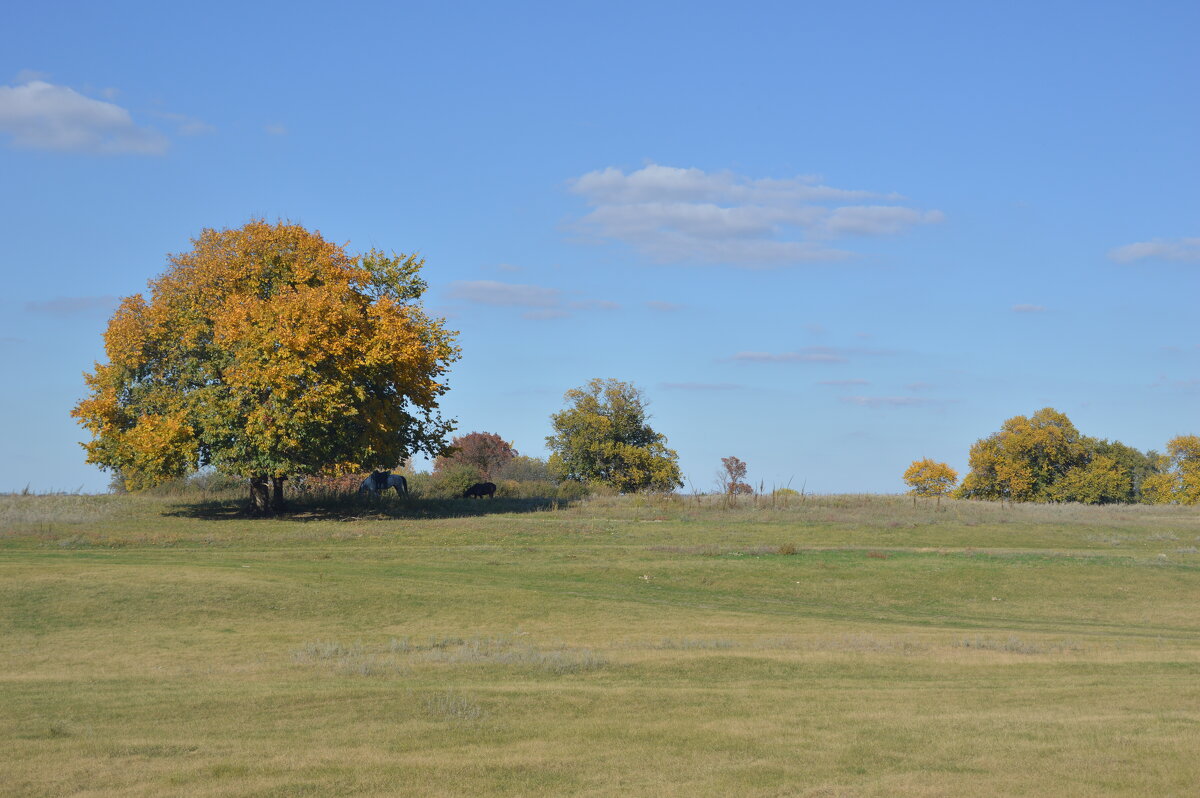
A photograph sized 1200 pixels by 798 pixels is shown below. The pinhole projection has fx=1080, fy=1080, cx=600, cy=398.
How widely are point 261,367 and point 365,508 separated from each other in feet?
34.7

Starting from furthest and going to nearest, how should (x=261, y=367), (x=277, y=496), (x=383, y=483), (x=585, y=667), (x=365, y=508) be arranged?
(x=383, y=483) → (x=365, y=508) → (x=277, y=496) → (x=261, y=367) → (x=585, y=667)

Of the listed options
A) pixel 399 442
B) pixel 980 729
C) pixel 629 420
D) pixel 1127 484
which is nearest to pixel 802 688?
pixel 980 729

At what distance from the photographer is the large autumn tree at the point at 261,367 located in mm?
38406

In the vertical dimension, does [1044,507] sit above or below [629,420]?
below

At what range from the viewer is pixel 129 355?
40.7 meters

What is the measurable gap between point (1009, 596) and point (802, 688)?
15872 mm

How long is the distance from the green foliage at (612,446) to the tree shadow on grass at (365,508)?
21.2m

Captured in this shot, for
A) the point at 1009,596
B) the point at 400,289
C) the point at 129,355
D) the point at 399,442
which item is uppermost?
the point at 400,289

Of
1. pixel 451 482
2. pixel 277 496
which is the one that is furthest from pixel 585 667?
pixel 451 482

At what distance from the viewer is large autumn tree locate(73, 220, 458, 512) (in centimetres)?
3841

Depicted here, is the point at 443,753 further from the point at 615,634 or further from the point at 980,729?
the point at 615,634

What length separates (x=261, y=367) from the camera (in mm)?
38406

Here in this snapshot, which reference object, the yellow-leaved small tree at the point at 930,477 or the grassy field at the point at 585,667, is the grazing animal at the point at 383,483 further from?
the yellow-leaved small tree at the point at 930,477

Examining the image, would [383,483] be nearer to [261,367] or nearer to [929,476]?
[261,367]
